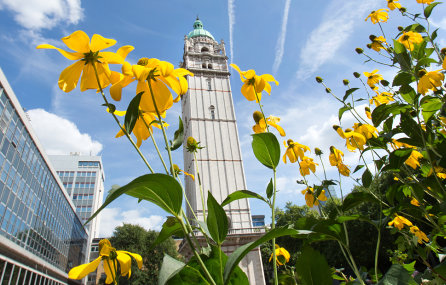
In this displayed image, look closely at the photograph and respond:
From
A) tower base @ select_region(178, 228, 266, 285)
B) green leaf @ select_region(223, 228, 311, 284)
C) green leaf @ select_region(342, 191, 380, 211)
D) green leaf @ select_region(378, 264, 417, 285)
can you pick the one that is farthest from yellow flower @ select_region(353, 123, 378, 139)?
tower base @ select_region(178, 228, 266, 285)

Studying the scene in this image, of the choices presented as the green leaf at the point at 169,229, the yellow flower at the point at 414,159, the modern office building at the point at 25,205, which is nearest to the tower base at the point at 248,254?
the modern office building at the point at 25,205

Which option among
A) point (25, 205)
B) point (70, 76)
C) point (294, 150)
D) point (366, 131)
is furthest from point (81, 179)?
point (70, 76)

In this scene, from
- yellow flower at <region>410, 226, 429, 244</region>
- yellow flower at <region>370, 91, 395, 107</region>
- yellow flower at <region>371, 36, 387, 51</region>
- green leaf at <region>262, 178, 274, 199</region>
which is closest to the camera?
green leaf at <region>262, 178, 274, 199</region>

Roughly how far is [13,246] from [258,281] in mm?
12027

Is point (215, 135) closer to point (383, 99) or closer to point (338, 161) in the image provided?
point (383, 99)

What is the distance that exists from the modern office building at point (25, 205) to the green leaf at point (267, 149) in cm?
1365

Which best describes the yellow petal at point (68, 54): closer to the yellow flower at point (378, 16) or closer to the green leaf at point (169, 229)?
the green leaf at point (169, 229)

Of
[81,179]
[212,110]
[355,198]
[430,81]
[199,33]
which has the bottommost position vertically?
[355,198]

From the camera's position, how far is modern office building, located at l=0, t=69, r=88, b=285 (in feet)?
37.7

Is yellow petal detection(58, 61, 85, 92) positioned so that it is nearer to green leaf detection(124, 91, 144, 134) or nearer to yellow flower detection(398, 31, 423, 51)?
green leaf detection(124, 91, 144, 134)

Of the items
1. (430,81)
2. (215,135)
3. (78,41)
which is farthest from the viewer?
(215,135)

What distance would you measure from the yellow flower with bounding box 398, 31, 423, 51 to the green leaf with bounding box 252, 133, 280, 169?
50.0 inches

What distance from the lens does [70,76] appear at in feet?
1.96

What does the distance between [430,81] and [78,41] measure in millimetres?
1336
